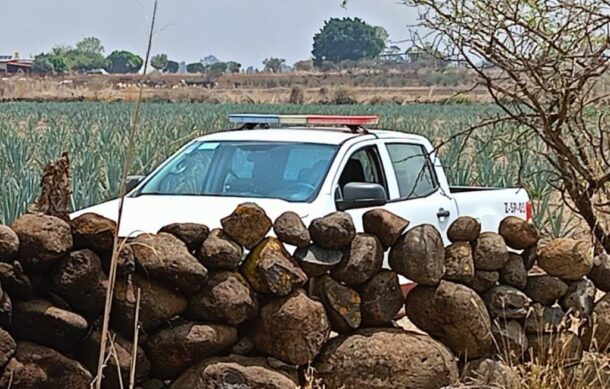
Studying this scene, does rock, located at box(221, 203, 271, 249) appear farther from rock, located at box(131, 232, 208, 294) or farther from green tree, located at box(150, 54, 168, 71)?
green tree, located at box(150, 54, 168, 71)

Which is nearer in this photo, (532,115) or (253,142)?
(532,115)

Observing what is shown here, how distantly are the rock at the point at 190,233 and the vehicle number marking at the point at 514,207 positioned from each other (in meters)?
4.09

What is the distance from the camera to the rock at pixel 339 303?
17.5 ft

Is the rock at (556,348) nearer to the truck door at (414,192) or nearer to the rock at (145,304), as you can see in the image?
the truck door at (414,192)

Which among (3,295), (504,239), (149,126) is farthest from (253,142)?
(149,126)

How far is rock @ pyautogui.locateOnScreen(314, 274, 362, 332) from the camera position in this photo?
5324mm

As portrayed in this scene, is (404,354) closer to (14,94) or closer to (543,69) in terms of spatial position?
(543,69)

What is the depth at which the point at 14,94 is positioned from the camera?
5550cm

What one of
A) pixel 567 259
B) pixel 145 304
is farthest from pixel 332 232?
pixel 567 259

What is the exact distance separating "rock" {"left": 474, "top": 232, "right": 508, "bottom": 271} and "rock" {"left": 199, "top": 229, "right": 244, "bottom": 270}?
147cm

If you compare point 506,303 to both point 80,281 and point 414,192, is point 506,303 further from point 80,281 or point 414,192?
point 80,281

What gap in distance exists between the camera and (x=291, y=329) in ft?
Result: 16.8

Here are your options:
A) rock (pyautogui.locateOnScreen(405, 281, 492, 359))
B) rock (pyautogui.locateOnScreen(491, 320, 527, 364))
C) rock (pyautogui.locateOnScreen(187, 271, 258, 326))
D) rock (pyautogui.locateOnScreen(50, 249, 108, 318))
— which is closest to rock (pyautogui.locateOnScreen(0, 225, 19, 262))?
rock (pyautogui.locateOnScreen(50, 249, 108, 318))

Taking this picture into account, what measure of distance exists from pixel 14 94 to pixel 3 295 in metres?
53.7
